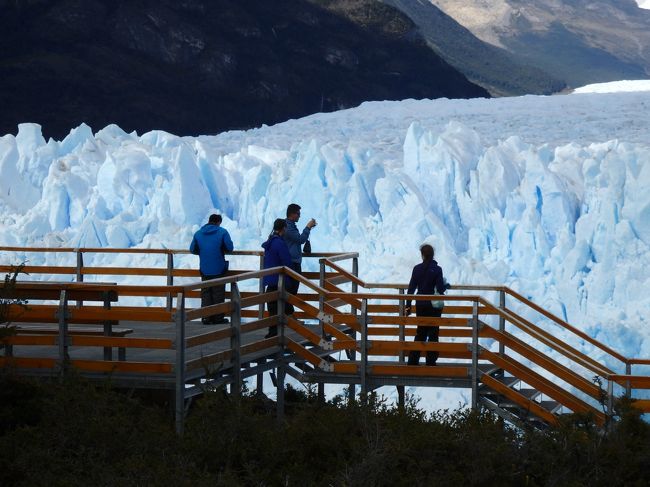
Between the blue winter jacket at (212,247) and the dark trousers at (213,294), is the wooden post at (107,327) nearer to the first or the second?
the dark trousers at (213,294)

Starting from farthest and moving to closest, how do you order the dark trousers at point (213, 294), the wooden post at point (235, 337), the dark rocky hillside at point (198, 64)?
the dark rocky hillside at point (198, 64)
the dark trousers at point (213, 294)
the wooden post at point (235, 337)

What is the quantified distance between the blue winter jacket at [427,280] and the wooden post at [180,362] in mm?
1939

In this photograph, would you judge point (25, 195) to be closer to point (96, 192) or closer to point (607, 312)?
point (96, 192)

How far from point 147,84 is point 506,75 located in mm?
40434

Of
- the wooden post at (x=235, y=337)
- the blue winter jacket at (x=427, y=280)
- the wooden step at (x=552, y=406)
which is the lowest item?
the wooden step at (x=552, y=406)

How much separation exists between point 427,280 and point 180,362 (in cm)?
205

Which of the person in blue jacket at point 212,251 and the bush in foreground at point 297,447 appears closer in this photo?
the bush in foreground at point 297,447

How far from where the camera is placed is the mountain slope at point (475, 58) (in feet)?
267

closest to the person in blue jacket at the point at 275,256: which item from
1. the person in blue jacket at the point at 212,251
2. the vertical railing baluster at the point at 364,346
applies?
the person in blue jacket at the point at 212,251

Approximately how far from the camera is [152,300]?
621 inches

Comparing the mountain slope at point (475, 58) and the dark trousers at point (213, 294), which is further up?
the mountain slope at point (475, 58)

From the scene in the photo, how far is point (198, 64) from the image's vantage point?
5194cm

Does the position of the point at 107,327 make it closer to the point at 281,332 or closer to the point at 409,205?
the point at 281,332

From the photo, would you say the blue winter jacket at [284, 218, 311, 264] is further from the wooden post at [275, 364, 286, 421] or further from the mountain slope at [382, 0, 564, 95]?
the mountain slope at [382, 0, 564, 95]
